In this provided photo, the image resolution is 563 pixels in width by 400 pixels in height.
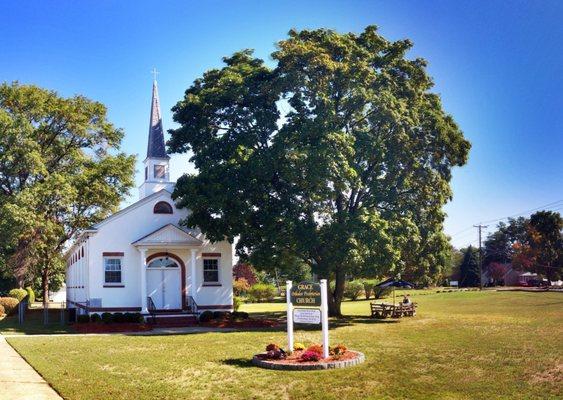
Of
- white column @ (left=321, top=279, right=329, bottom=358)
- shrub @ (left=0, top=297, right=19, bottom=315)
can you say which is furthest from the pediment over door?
white column @ (left=321, top=279, right=329, bottom=358)

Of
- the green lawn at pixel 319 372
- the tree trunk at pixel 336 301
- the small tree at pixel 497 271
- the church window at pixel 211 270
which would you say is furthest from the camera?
the small tree at pixel 497 271

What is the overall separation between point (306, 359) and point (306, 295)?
7.08 feet

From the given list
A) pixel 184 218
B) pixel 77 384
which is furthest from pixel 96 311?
pixel 77 384

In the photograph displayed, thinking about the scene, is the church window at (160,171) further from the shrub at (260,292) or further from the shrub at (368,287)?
the shrub at (368,287)

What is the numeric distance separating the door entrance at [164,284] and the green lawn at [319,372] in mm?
8317

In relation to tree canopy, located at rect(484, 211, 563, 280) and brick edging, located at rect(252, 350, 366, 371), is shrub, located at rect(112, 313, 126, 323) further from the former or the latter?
tree canopy, located at rect(484, 211, 563, 280)

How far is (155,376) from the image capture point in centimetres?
1380

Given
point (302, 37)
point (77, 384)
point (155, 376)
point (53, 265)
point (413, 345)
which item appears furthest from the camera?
point (53, 265)

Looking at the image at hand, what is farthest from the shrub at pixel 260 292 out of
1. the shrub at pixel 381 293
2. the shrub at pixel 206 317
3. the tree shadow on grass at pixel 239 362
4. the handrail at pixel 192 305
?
the tree shadow on grass at pixel 239 362

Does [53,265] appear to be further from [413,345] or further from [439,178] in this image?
[413,345]

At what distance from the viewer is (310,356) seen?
14.9 m

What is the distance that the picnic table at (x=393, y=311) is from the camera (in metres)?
31.7

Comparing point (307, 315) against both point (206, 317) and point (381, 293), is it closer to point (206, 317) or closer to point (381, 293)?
point (206, 317)

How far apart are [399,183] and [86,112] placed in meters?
25.6
